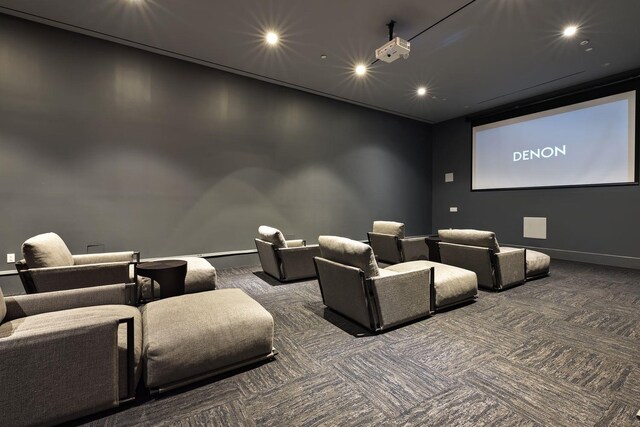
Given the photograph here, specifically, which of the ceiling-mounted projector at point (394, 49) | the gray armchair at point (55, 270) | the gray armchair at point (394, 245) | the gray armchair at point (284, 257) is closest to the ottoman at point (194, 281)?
the gray armchair at point (55, 270)

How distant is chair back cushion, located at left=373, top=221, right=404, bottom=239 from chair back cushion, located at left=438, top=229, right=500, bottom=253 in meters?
0.86

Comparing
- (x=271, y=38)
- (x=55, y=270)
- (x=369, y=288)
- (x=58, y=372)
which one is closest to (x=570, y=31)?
(x=271, y=38)

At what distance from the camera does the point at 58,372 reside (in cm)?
138

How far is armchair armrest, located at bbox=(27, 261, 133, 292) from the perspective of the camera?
2439mm

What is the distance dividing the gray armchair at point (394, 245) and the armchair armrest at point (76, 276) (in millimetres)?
3827

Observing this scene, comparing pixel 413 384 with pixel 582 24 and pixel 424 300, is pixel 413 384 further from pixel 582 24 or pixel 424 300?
pixel 582 24

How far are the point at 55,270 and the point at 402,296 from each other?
122 inches

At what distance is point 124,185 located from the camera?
4.16 metres

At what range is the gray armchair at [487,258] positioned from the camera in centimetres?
356

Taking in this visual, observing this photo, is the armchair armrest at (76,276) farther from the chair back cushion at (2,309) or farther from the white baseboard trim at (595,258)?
the white baseboard trim at (595,258)

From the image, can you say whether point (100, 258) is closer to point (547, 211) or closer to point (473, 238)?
point (473, 238)

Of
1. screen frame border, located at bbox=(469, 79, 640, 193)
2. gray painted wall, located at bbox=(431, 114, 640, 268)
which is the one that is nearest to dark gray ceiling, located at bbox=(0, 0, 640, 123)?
screen frame border, located at bbox=(469, 79, 640, 193)

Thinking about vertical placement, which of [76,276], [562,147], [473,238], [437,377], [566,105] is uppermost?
[566,105]

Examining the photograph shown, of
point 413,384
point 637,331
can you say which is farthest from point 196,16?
point 637,331
